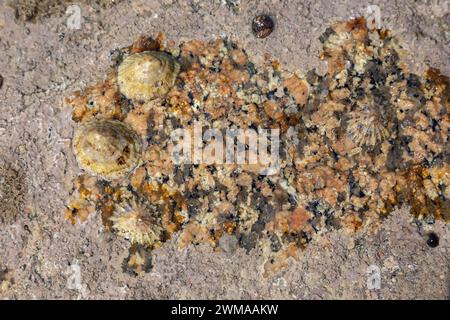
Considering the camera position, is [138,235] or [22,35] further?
[22,35]

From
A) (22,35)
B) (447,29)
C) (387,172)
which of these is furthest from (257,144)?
(22,35)

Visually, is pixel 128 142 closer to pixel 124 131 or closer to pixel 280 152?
pixel 124 131

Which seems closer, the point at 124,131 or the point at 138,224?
the point at 138,224

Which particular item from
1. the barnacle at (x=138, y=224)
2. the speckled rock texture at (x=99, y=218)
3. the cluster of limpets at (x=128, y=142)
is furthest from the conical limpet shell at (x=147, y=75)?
the barnacle at (x=138, y=224)

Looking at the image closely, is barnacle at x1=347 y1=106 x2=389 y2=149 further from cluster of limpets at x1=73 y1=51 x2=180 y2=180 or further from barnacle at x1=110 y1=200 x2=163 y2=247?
barnacle at x1=110 y1=200 x2=163 y2=247

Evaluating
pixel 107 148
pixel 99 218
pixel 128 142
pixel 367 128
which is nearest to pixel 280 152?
pixel 367 128
